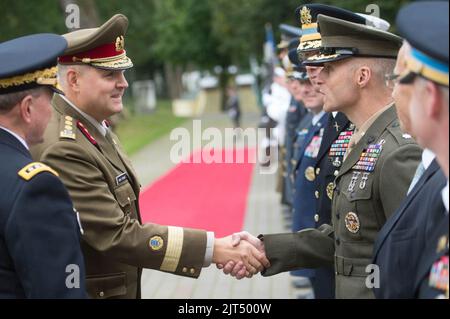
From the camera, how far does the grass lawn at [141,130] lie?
24.7 meters

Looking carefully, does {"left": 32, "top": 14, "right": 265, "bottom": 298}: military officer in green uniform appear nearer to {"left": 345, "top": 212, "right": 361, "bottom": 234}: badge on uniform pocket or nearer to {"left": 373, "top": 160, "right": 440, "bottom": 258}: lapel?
{"left": 345, "top": 212, "right": 361, "bottom": 234}: badge on uniform pocket

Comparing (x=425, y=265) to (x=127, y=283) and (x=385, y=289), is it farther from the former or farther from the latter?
(x=127, y=283)

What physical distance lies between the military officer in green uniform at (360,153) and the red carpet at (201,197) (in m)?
6.02

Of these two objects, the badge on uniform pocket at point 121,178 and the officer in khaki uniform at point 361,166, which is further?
the badge on uniform pocket at point 121,178

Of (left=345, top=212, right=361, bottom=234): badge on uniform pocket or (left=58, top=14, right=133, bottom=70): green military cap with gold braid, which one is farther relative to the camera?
(left=58, top=14, right=133, bottom=70): green military cap with gold braid

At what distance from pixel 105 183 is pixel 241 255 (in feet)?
3.08

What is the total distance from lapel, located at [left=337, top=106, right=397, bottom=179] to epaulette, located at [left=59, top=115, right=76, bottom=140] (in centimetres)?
139

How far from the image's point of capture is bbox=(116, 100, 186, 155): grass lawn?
24.7 metres

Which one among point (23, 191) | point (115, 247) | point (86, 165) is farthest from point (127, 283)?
point (23, 191)

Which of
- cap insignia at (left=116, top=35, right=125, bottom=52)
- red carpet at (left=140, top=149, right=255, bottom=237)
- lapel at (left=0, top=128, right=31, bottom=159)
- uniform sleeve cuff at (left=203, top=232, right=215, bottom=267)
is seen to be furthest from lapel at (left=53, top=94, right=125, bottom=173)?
red carpet at (left=140, top=149, right=255, bottom=237)

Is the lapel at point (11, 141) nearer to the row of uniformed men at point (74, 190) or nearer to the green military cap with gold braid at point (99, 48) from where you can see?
the row of uniformed men at point (74, 190)

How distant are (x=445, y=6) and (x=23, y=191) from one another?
61.1 inches

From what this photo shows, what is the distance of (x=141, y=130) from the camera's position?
30719 mm

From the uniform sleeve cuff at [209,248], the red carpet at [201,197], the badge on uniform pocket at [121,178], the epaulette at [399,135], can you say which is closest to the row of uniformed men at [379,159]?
the epaulette at [399,135]
